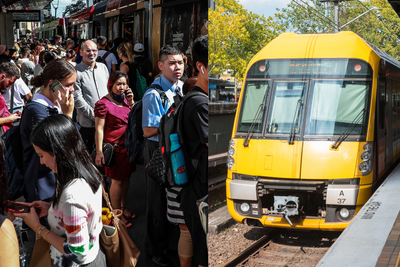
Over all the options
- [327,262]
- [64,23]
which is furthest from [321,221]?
[64,23]

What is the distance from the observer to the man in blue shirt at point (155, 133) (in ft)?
5.48

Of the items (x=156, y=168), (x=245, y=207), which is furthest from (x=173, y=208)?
(x=245, y=207)

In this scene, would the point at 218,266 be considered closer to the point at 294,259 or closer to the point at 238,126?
the point at 294,259

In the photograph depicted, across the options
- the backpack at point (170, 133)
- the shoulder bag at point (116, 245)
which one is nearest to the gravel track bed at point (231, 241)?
the backpack at point (170, 133)

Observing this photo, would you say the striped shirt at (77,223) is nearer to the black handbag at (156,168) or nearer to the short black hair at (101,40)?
the black handbag at (156,168)

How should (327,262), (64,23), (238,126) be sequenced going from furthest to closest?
(64,23) < (327,262) < (238,126)

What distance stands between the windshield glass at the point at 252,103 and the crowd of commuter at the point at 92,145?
23cm

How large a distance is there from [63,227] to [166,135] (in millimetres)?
555

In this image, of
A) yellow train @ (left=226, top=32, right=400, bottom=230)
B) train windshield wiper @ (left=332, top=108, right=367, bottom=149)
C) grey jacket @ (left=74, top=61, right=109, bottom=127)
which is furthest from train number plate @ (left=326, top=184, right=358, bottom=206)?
grey jacket @ (left=74, top=61, right=109, bottom=127)

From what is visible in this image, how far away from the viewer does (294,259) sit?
128 cm

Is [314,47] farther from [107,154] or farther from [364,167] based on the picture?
[107,154]

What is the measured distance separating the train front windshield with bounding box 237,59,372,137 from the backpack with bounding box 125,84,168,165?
1066 mm

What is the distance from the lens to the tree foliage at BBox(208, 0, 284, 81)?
3.68 ft

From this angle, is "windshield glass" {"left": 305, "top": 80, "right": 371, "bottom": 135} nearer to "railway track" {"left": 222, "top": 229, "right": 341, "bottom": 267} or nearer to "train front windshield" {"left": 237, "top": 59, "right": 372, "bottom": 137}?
"train front windshield" {"left": 237, "top": 59, "right": 372, "bottom": 137}
